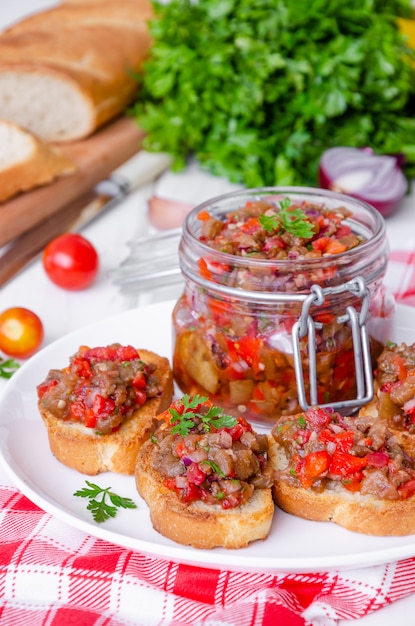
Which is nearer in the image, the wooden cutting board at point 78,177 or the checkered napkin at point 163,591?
the checkered napkin at point 163,591

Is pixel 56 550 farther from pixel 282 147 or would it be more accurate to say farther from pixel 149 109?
pixel 149 109

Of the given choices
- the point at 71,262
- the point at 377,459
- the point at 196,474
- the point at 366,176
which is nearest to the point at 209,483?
the point at 196,474

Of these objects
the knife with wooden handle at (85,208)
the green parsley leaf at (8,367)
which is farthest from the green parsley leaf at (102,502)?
the knife with wooden handle at (85,208)

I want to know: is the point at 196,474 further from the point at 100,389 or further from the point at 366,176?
the point at 366,176

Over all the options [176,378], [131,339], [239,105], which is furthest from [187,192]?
[176,378]

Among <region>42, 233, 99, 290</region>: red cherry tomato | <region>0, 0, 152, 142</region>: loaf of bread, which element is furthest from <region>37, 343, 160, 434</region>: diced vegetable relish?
<region>0, 0, 152, 142</region>: loaf of bread

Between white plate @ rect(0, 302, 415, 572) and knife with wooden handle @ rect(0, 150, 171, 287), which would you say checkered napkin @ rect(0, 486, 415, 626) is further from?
knife with wooden handle @ rect(0, 150, 171, 287)

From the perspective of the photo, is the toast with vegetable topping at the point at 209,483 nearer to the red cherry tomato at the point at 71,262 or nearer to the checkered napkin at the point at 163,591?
the checkered napkin at the point at 163,591
